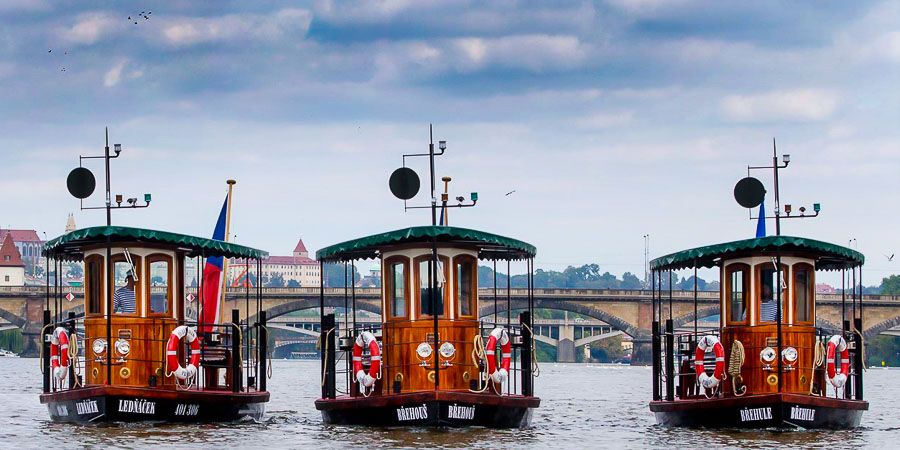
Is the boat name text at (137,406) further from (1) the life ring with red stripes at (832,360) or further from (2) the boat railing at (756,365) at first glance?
(1) the life ring with red stripes at (832,360)

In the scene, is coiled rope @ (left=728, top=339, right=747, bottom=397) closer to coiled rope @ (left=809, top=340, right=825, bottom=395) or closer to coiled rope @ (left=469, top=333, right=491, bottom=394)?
coiled rope @ (left=809, top=340, right=825, bottom=395)

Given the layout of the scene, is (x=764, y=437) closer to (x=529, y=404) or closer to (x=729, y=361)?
(x=729, y=361)

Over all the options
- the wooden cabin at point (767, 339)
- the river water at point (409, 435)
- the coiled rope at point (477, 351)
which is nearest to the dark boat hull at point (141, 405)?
the river water at point (409, 435)

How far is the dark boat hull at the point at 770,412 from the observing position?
83.5ft

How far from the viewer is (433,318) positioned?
25797 millimetres

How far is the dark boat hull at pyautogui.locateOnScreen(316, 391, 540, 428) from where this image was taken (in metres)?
24.8

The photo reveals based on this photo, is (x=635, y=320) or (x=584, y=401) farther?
(x=635, y=320)

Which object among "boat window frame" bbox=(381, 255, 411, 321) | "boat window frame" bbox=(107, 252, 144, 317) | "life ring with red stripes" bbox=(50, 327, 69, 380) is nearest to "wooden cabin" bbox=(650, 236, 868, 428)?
"boat window frame" bbox=(381, 255, 411, 321)

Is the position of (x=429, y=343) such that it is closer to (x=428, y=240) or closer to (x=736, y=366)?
(x=428, y=240)

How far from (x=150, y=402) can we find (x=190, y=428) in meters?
1.02

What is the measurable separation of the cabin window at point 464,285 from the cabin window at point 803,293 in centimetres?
588

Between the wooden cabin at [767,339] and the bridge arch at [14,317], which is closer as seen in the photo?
the wooden cabin at [767,339]

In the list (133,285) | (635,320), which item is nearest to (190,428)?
(133,285)

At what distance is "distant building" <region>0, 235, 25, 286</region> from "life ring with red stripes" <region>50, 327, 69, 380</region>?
144 metres
